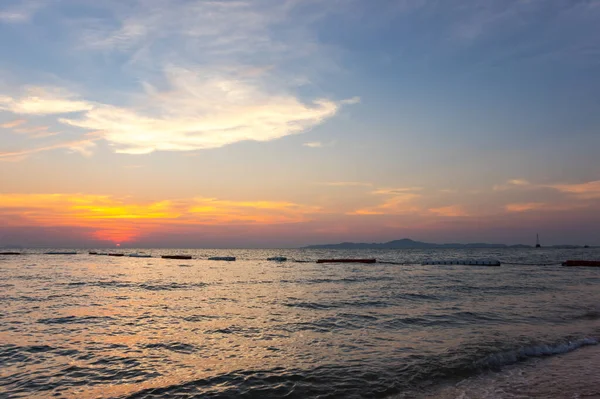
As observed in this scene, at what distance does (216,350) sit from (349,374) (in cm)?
631

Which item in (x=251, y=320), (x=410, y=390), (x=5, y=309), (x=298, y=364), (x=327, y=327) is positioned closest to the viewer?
(x=410, y=390)

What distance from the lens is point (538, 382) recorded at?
1270cm

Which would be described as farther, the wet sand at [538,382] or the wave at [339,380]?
the wave at [339,380]

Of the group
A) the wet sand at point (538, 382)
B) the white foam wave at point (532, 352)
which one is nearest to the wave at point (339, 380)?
the white foam wave at point (532, 352)

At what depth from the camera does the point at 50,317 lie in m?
24.3

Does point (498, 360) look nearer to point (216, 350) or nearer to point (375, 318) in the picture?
point (375, 318)

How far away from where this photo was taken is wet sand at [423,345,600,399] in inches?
454

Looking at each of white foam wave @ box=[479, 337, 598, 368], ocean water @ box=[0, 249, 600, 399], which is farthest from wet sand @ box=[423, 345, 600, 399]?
white foam wave @ box=[479, 337, 598, 368]

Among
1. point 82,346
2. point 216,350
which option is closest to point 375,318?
point 216,350

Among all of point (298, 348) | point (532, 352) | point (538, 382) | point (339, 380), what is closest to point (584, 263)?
point (532, 352)

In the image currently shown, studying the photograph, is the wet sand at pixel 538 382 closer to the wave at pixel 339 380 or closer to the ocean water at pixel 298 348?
the ocean water at pixel 298 348

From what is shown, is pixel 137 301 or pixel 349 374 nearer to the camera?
pixel 349 374

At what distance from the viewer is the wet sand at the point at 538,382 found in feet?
37.9

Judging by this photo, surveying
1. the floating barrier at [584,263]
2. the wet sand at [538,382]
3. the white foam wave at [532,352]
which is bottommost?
the floating barrier at [584,263]
